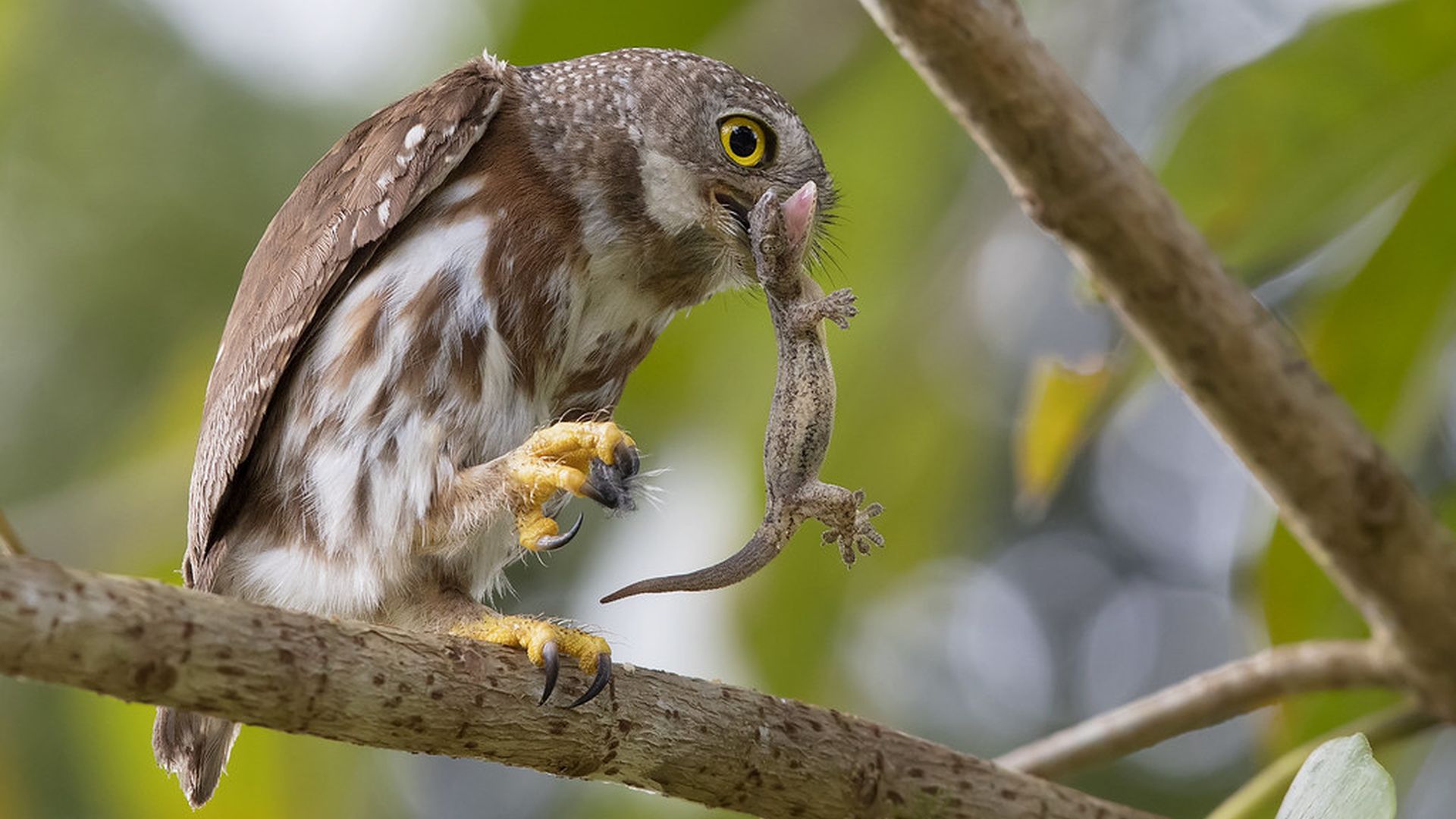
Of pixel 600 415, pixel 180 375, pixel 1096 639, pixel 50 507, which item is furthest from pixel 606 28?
pixel 1096 639

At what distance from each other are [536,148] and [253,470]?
969mm

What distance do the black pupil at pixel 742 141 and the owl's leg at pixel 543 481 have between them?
3.24 ft

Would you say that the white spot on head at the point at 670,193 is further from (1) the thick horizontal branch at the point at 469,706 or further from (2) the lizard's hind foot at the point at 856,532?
(1) the thick horizontal branch at the point at 469,706

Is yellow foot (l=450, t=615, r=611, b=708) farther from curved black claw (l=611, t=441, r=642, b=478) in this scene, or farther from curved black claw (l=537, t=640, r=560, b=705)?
curved black claw (l=611, t=441, r=642, b=478)

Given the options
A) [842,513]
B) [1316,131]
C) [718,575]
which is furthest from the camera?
[1316,131]

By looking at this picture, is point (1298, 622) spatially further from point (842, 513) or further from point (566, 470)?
point (566, 470)

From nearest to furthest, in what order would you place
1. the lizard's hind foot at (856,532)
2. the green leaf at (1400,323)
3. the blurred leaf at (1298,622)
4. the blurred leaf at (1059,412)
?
the lizard's hind foot at (856,532), the blurred leaf at (1059,412), the green leaf at (1400,323), the blurred leaf at (1298,622)

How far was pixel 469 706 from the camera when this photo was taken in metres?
2.74

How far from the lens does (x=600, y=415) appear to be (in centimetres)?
401

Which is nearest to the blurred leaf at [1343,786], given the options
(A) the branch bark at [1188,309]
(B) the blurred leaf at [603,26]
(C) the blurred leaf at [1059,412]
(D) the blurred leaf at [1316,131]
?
(A) the branch bark at [1188,309]

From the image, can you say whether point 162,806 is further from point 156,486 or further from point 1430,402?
point 1430,402

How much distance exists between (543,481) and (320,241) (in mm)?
812

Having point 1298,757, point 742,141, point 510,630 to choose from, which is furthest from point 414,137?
point 1298,757

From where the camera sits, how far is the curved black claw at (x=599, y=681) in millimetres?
2924
